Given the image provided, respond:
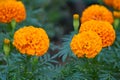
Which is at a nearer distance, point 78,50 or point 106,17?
point 78,50

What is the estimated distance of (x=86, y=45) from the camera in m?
2.15

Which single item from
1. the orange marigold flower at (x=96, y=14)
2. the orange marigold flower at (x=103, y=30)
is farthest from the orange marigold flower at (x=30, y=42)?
the orange marigold flower at (x=96, y=14)

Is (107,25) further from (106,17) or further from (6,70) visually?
(6,70)

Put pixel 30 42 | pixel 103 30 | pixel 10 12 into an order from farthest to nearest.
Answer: pixel 10 12 < pixel 103 30 < pixel 30 42

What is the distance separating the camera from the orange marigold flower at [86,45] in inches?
84.5

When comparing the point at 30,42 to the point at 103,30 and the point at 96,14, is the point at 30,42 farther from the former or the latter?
the point at 96,14

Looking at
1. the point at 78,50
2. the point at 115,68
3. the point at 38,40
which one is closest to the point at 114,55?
the point at 115,68

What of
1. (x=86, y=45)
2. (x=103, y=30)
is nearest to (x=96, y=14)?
(x=103, y=30)

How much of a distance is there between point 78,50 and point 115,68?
338 millimetres

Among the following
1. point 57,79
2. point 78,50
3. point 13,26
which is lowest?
point 57,79

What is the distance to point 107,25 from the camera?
2332 millimetres

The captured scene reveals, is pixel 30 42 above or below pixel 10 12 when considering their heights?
below

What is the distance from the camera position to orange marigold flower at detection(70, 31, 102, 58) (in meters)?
2.15

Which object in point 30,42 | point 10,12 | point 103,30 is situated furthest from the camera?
point 10,12
